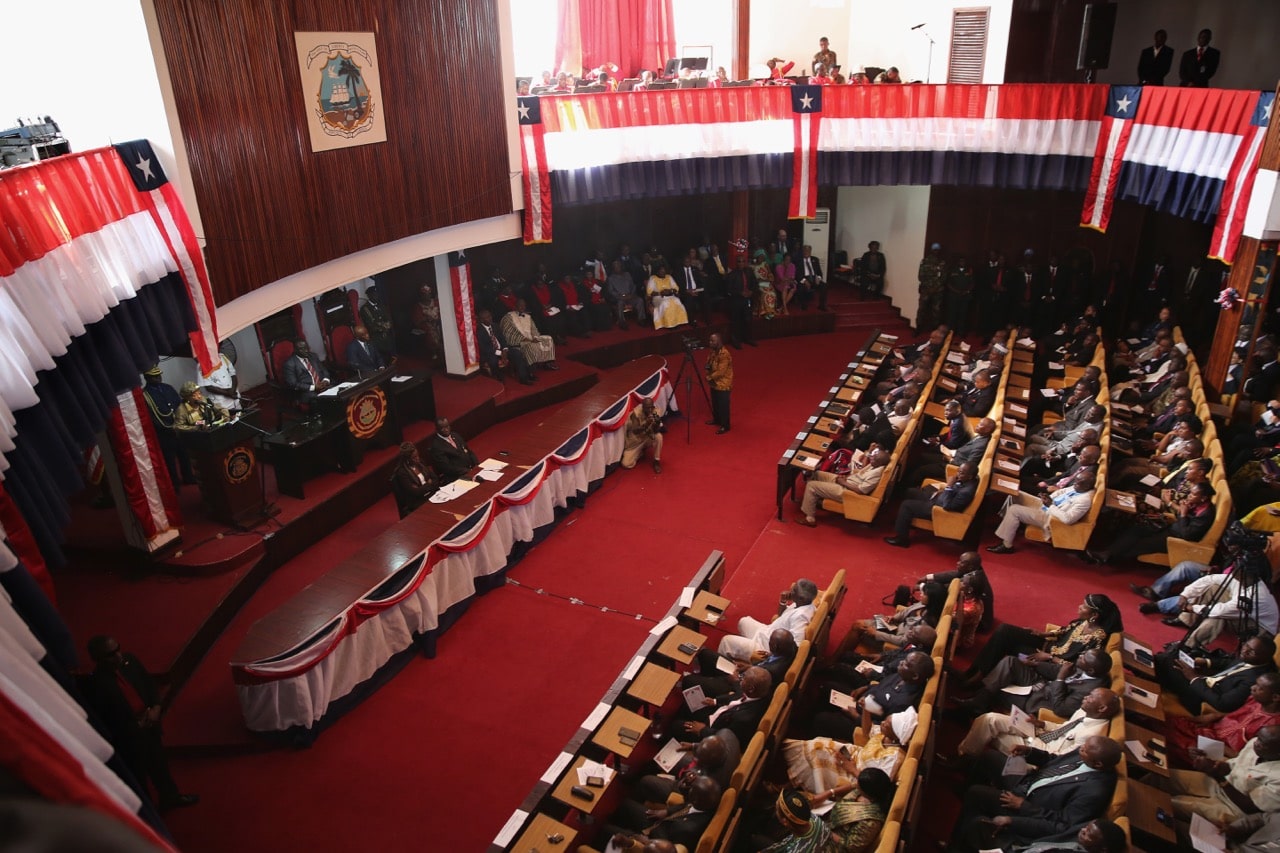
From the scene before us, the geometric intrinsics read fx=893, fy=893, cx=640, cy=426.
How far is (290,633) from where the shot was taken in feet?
21.7

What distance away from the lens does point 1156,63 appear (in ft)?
38.8

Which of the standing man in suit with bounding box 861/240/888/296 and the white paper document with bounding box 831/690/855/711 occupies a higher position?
the standing man in suit with bounding box 861/240/888/296

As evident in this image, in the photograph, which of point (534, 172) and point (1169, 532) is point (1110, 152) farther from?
point (534, 172)

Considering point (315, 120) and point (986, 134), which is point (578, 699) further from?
point (986, 134)

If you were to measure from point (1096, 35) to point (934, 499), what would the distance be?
26.5 feet

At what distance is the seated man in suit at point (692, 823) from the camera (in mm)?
4918

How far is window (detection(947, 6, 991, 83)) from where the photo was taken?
1313cm

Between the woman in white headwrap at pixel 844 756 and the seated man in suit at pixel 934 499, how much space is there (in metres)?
3.27

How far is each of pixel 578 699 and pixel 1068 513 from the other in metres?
4.73

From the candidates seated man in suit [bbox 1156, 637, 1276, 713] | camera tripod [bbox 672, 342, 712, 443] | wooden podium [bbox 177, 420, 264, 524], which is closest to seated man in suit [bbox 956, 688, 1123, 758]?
seated man in suit [bbox 1156, 637, 1276, 713]

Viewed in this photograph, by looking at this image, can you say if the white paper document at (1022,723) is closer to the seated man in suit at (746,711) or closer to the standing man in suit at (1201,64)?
the seated man in suit at (746,711)

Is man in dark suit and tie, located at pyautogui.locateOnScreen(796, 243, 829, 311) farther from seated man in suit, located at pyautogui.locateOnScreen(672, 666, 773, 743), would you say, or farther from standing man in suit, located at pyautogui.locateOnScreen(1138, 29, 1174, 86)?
seated man in suit, located at pyautogui.locateOnScreen(672, 666, 773, 743)

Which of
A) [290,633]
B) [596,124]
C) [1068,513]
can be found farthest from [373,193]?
[1068,513]

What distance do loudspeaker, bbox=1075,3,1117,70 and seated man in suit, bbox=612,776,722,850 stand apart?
39.0 ft
